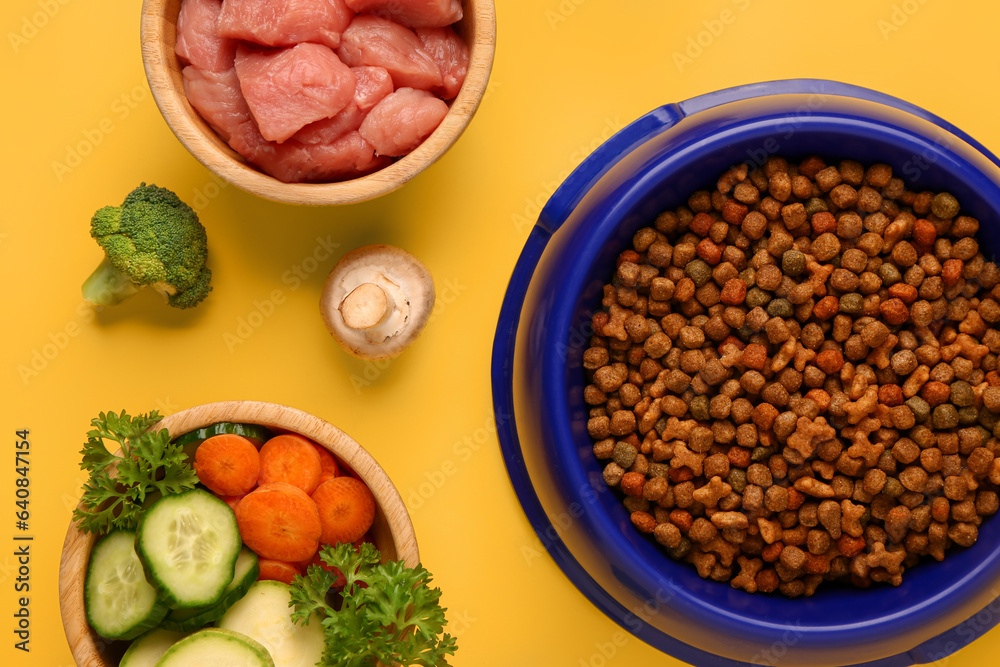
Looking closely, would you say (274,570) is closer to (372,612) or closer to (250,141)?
(372,612)

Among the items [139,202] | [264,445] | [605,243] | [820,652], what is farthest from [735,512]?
[139,202]

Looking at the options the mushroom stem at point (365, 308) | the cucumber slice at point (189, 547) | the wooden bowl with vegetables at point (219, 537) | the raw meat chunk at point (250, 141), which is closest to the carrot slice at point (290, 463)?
the wooden bowl with vegetables at point (219, 537)

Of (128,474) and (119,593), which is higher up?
(128,474)

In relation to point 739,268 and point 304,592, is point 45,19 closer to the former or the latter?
point 304,592

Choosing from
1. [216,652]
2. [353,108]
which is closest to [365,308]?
Result: [353,108]

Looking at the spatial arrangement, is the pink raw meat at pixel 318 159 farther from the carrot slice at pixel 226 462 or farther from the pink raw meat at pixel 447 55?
the carrot slice at pixel 226 462

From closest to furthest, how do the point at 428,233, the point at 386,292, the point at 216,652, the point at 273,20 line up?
the point at 216,652
the point at 273,20
the point at 386,292
the point at 428,233
